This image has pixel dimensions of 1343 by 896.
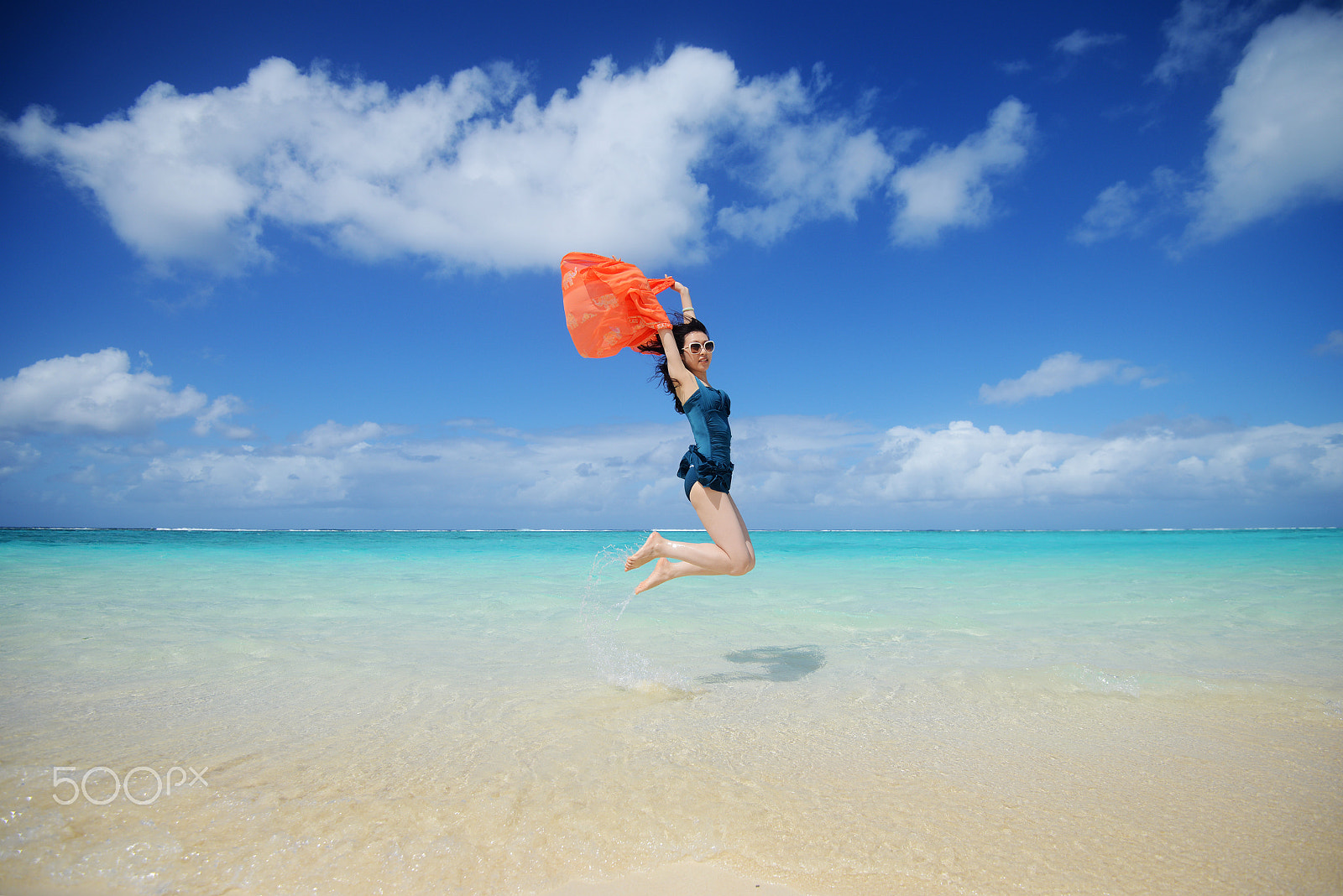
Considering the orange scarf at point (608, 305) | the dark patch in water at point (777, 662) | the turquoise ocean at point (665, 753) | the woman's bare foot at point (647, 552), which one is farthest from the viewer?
the orange scarf at point (608, 305)

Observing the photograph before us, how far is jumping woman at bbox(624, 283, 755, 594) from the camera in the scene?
4.58 metres

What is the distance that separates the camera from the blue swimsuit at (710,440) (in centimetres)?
464

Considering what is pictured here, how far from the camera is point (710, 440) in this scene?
4656mm

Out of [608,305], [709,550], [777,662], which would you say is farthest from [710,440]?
[777,662]

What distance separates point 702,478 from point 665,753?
2.13 metres

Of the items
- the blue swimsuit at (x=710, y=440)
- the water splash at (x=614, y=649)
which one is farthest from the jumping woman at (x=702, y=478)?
the water splash at (x=614, y=649)

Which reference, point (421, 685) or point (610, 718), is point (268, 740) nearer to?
point (421, 685)

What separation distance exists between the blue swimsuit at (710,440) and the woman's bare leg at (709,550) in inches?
3.7

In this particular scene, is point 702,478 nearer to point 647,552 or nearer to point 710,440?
point 710,440

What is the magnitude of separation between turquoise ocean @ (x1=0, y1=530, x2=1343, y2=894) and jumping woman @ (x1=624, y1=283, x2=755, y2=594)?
2.47ft

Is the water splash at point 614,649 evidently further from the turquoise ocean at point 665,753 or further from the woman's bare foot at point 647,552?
the woman's bare foot at point 647,552

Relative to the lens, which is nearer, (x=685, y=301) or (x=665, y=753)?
(x=665, y=753)

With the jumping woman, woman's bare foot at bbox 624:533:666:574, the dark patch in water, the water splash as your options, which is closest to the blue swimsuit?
the jumping woman

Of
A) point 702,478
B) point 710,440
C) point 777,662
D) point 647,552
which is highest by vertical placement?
point 710,440
